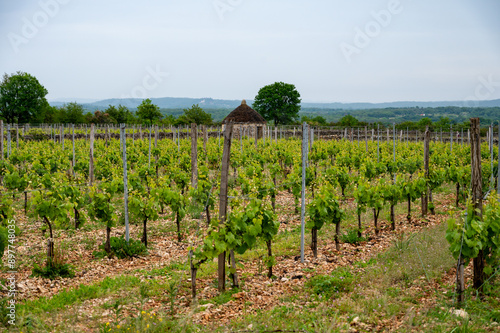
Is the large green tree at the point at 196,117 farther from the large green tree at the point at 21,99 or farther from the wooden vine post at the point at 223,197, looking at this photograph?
the wooden vine post at the point at 223,197

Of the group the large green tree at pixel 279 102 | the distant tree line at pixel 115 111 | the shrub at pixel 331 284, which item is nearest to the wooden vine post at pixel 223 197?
the shrub at pixel 331 284

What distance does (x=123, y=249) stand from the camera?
8.04 m

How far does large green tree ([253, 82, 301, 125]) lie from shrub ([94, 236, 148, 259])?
186 ft

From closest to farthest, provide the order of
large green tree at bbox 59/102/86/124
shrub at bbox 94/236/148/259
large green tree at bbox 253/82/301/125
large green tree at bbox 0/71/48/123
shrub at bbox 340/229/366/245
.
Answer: shrub at bbox 94/236/148/259 < shrub at bbox 340/229/366/245 < large green tree at bbox 0/71/48/123 < large green tree at bbox 59/102/86/124 < large green tree at bbox 253/82/301/125

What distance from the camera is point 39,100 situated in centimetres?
5872

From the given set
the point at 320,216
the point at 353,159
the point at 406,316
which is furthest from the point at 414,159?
the point at 406,316

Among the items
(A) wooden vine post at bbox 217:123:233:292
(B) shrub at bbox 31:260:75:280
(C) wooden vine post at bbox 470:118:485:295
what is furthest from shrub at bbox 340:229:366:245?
(B) shrub at bbox 31:260:75:280

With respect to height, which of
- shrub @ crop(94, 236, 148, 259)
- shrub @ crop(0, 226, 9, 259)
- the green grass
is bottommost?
the green grass

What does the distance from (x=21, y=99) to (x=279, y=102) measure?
39.1 metres

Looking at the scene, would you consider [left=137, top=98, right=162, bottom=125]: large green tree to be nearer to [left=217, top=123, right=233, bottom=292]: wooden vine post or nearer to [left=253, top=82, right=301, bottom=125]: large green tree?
[left=253, top=82, right=301, bottom=125]: large green tree

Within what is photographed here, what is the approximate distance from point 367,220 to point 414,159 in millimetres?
6375

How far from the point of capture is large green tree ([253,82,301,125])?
63750 mm

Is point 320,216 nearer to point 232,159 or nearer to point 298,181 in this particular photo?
point 298,181

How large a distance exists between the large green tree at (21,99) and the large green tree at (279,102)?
3410 cm
